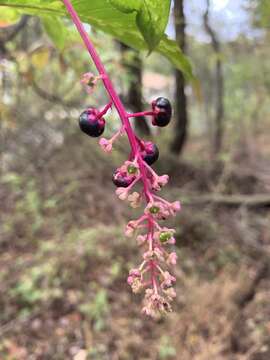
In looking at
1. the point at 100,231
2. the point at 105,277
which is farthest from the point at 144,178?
the point at 100,231

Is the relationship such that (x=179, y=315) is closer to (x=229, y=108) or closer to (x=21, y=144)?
(x=21, y=144)

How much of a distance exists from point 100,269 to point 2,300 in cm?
127

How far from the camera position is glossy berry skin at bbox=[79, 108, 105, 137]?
0.62 meters

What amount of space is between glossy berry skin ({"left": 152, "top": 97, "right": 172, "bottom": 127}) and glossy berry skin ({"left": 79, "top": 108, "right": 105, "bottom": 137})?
78mm

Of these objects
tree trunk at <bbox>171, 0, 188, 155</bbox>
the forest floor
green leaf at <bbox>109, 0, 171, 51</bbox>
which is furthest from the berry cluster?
tree trunk at <bbox>171, 0, 188, 155</bbox>

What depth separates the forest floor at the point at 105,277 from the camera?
4.54 metres

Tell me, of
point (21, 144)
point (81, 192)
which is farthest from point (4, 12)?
point (21, 144)

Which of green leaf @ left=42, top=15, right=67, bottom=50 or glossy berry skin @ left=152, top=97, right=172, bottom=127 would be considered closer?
glossy berry skin @ left=152, top=97, right=172, bottom=127

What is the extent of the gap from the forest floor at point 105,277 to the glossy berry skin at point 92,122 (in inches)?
159

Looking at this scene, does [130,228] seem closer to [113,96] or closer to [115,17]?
[113,96]

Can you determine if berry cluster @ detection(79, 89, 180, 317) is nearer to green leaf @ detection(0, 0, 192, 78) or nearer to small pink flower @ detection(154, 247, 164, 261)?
small pink flower @ detection(154, 247, 164, 261)

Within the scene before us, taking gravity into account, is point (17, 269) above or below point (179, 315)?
above

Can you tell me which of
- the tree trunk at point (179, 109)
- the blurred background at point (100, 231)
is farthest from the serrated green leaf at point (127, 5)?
the tree trunk at point (179, 109)

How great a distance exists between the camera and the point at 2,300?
4906 millimetres
